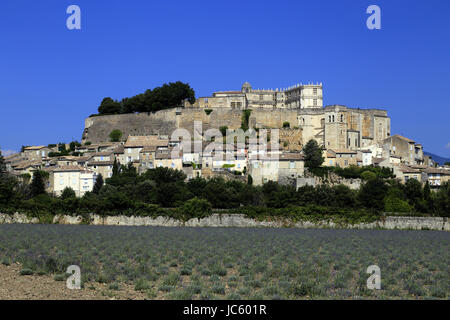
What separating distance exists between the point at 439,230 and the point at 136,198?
24.9m

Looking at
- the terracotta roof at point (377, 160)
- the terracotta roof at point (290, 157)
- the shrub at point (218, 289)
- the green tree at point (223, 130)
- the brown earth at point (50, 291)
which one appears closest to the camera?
the brown earth at point (50, 291)

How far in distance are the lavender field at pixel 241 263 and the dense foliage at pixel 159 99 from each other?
55156 mm

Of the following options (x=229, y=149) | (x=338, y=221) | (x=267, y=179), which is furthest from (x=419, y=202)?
(x=229, y=149)

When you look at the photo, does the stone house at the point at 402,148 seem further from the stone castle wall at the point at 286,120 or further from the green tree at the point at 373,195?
the green tree at the point at 373,195

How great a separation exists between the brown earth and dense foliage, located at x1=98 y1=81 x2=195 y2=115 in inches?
2733

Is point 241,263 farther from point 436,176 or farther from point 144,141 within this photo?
point 144,141

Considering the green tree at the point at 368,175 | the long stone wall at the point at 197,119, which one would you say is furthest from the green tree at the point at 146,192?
the long stone wall at the point at 197,119

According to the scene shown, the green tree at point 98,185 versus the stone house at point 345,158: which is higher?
the stone house at point 345,158

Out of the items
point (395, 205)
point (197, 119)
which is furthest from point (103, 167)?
point (395, 205)

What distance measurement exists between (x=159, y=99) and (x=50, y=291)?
72.3 m

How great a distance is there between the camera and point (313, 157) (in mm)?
64812

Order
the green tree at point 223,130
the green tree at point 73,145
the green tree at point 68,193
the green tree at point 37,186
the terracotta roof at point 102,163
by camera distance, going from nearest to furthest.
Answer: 1. the green tree at point 68,193
2. the green tree at point 37,186
3. the terracotta roof at point 102,163
4. the green tree at point 223,130
5. the green tree at point 73,145

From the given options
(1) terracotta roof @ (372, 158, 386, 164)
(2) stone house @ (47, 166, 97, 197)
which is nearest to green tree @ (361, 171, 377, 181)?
(1) terracotta roof @ (372, 158, 386, 164)

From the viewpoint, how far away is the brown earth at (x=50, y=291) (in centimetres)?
1467
